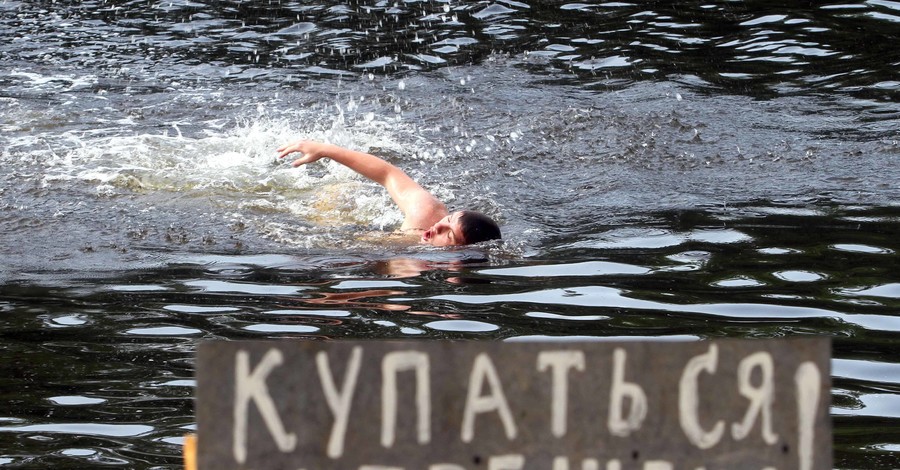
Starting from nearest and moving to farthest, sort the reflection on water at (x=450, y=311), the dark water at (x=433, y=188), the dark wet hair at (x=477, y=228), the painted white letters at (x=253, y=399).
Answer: the painted white letters at (x=253, y=399) → the reflection on water at (x=450, y=311) → the dark water at (x=433, y=188) → the dark wet hair at (x=477, y=228)

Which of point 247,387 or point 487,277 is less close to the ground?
point 247,387

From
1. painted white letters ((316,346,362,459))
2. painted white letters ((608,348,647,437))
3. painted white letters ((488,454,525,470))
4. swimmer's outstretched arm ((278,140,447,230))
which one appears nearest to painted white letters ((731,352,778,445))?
painted white letters ((608,348,647,437))

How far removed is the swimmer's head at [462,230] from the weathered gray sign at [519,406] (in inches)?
212

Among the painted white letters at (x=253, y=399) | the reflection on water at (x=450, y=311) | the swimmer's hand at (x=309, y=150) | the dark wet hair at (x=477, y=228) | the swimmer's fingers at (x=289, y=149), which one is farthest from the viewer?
the swimmer's hand at (x=309, y=150)

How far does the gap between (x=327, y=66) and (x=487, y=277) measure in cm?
751

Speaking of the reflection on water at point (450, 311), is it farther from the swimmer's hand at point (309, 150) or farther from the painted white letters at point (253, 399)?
the painted white letters at point (253, 399)

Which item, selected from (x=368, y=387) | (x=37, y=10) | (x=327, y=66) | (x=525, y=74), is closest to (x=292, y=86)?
(x=327, y=66)

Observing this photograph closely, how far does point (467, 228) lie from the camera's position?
8.20m

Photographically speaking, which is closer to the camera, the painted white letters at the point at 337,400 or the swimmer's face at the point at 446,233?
the painted white letters at the point at 337,400

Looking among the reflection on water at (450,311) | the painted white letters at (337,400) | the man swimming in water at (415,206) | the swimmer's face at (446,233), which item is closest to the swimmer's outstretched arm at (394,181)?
the man swimming in water at (415,206)

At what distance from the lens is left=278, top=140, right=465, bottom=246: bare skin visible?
8.38m

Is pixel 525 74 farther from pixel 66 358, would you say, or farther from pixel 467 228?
pixel 66 358

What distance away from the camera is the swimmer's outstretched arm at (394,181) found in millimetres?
8586

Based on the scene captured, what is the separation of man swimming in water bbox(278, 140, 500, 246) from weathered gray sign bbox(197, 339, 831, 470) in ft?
17.7
